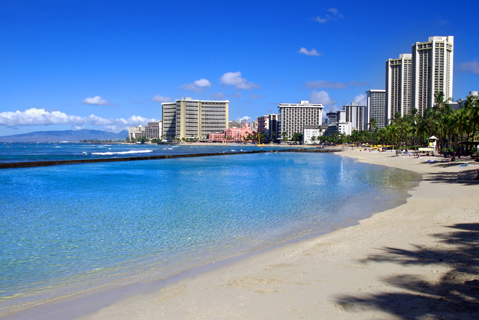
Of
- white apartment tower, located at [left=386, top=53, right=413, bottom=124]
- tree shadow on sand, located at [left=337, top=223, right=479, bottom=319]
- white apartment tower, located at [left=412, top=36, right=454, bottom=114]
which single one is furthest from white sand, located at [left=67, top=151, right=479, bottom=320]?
white apartment tower, located at [left=386, top=53, right=413, bottom=124]

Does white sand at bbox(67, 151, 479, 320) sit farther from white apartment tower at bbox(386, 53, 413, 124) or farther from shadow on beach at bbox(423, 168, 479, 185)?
white apartment tower at bbox(386, 53, 413, 124)

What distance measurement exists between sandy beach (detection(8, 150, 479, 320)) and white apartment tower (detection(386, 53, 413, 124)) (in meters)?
180

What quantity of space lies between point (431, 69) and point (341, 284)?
531ft

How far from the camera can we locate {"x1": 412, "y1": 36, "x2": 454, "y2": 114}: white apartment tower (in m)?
142

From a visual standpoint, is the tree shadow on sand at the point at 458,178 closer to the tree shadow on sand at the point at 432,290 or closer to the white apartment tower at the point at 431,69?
the tree shadow on sand at the point at 432,290

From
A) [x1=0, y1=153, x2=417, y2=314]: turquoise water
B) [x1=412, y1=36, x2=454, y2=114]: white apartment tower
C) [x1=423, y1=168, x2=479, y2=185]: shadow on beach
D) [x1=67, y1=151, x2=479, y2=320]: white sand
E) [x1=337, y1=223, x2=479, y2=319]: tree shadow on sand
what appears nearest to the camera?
[x1=337, y1=223, x2=479, y2=319]: tree shadow on sand

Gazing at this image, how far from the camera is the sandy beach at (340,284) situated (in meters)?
5.64

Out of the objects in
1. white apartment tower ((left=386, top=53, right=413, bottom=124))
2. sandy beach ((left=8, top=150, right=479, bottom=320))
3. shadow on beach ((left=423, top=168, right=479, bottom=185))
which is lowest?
sandy beach ((left=8, top=150, right=479, bottom=320))

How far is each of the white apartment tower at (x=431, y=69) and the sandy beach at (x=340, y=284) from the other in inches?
5958

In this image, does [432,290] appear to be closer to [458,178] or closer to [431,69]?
[458,178]

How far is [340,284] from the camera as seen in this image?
6.82 m

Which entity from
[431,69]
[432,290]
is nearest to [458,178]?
[432,290]

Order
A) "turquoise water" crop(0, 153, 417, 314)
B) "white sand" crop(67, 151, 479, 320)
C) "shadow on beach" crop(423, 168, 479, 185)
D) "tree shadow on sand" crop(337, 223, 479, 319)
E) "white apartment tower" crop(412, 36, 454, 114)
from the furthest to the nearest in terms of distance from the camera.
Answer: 1. "white apartment tower" crop(412, 36, 454, 114)
2. "shadow on beach" crop(423, 168, 479, 185)
3. "turquoise water" crop(0, 153, 417, 314)
4. "white sand" crop(67, 151, 479, 320)
5. "tree shadow on sand" crop(337, 223, 479, 319)

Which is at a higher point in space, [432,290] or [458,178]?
[458,178]
